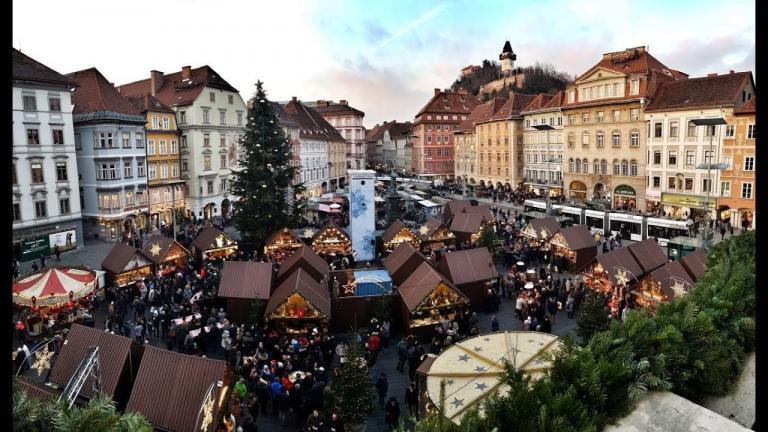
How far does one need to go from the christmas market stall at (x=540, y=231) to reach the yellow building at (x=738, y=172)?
16.2 m

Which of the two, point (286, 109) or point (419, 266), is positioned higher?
point (286, 109)

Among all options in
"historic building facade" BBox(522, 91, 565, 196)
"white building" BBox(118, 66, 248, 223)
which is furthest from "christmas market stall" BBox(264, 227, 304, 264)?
"historic building facade" BBox(522, 91, 565, 196)

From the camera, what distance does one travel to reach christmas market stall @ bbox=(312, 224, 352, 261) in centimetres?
3084

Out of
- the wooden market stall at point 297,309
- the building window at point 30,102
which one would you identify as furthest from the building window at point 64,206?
the wooden market stall at point 297,309

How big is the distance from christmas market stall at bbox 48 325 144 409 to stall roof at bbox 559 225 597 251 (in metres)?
22.0

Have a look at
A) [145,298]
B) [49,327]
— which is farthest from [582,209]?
[49,327]

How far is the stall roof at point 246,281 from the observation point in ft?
65.1

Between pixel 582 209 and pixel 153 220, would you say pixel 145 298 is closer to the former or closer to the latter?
pixel 153 220

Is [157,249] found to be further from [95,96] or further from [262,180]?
[95,96]

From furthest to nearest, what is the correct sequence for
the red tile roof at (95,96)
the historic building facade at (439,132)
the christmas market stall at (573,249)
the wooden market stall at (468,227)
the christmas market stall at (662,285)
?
1. the historic building facade at (439,132)
2. the red tile roof at (95,96)
3. the wooden market stall at (468,227)
4. the christmas market stall at (573,249)
5. the christmas market stall at (662,285)

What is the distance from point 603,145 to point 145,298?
4366cm

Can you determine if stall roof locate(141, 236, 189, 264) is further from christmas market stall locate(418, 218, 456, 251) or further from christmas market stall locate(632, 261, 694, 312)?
christmas market stall locate(632, 261, 694, 312)

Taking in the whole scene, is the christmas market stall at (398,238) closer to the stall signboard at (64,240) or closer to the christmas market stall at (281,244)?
the christmas market stall at (281,244)

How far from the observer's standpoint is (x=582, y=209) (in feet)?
129
